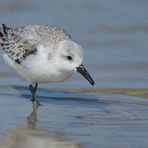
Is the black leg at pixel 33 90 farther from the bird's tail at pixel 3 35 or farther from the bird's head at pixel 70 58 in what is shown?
the bird's head at pixel 70 58

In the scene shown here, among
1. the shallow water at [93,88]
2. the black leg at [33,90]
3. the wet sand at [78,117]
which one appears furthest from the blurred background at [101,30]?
the black leg at [33,90]

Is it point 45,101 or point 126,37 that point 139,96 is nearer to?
point 45,101

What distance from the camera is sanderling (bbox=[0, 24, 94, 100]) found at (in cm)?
898

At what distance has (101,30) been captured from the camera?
1316 cm

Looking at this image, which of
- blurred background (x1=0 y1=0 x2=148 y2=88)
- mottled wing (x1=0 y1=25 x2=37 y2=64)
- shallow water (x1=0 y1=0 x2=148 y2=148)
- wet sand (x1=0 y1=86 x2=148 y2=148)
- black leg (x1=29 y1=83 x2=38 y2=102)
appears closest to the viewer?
wet sand (x1=0 y1=86 x2=148 y2=148)

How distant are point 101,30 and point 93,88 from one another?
2915 millimetres

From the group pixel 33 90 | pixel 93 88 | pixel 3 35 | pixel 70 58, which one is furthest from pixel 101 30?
pixel 70 58

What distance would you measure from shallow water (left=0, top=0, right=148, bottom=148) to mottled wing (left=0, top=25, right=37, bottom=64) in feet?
2.05

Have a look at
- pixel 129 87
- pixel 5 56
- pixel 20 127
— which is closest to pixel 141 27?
pixel 129 87

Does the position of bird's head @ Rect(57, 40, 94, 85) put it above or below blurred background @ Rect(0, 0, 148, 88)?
below

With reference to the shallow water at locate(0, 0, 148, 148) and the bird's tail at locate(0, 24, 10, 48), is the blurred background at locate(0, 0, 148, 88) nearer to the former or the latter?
the shallow water at locate(0, 0, 148, 148)

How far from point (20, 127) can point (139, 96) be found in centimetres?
213

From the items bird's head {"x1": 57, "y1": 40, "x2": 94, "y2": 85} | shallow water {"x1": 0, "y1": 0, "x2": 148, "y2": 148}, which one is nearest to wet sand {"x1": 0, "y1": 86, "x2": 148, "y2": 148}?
shallow water {"x1": 0, "y1": 0, "x2": 148, "y2": 148}

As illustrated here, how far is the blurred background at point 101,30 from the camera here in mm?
10984
